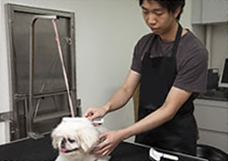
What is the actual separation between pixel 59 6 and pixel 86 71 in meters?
0.58

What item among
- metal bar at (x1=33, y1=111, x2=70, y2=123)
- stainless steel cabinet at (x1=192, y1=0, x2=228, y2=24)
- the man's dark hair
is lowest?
metal bar at (x1=33, y1=111, x2=70, y2=123)

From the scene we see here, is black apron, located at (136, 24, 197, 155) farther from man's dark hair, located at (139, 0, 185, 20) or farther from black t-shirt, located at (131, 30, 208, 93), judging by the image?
man's dark hair, located at (139, 0, 185, 20)

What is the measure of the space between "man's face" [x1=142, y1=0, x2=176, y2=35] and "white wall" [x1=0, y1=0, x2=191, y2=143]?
994mm

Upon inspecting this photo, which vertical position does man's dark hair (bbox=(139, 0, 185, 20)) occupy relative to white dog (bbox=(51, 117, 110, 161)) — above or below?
above

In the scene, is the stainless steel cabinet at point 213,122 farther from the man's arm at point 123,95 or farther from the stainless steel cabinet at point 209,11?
the man's arm at point 123,95

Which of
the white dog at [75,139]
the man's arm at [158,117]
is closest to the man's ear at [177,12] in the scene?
the man's arm at [158,117]

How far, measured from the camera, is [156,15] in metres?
1.11

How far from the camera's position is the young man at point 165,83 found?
43.8 inches

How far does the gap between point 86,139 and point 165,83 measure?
0.56 metres

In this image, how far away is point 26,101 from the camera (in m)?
1.82

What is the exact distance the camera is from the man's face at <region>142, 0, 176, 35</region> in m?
1.09

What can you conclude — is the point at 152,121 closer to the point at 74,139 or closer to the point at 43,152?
the point at 74,139

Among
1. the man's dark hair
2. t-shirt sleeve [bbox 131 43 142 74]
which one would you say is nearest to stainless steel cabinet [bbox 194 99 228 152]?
t-shirt sleeve [bbox 131 43 142 74]

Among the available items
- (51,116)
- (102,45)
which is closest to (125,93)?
(51,116)
